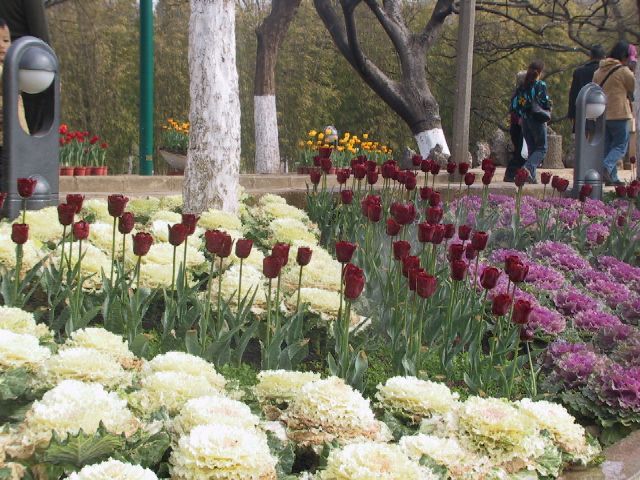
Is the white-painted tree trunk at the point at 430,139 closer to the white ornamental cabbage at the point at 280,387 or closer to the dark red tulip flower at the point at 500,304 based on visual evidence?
the dark red tulip flower at the point at 500,304

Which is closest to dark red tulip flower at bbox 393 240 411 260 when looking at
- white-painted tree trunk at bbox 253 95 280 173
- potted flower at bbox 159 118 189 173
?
potted flower at bbox 159 118 189 173

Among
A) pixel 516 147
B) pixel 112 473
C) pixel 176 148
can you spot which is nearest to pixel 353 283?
pixel 112 473

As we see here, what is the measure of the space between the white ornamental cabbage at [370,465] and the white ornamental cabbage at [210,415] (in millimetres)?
216

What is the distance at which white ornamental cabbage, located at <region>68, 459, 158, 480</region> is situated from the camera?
5.82 feet

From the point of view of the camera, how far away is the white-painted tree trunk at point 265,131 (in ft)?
47.8

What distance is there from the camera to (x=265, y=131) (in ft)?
47.9

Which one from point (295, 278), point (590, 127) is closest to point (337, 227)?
point (295, 278)

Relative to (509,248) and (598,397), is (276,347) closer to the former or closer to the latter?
(598,397)

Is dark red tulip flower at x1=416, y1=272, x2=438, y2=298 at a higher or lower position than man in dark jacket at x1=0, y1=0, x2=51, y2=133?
lower

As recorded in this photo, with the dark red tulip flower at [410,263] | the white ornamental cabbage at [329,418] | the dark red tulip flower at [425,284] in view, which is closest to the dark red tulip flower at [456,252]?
the dark red tulip flower at [410,263]

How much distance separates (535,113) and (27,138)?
20.6 ft

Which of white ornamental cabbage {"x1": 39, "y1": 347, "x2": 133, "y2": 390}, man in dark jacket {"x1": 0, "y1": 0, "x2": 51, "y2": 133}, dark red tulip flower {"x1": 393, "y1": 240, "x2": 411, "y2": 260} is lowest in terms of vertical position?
white ornamental cabbage {"x1": 39, "y1": 347, "x2": 133, "y2": 390}

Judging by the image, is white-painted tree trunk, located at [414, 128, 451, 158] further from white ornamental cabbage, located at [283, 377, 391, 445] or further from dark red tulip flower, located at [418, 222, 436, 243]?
white ornamental cabbage, located at [283, 377, 391, 445]

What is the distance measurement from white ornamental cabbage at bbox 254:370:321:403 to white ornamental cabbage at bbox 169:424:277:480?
59 cm
